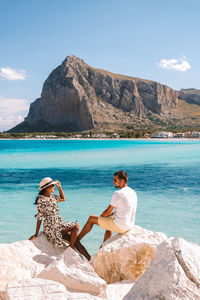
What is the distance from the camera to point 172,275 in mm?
2848

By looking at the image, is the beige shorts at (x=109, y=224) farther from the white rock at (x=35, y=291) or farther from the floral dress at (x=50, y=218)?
the white rock at (x=35, y=291)

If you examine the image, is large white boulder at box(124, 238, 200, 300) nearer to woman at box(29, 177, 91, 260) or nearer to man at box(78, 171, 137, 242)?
man at box(78, 171, 137, 242)

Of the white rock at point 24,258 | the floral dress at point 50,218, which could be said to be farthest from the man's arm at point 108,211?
the white rock at point 24,258

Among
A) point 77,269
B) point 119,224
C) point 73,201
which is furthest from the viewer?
point 73,201

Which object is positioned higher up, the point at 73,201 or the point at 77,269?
the point at 77,269

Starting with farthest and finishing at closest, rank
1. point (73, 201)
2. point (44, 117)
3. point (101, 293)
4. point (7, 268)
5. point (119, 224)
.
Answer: point (44, 117), point (73, 201), point (119, 224), point (7, 268), point (101, 293)

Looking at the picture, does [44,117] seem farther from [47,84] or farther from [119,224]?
[119,224]

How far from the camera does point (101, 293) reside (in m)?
3.47

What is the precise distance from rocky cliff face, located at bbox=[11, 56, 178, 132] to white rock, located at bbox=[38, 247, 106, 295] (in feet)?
505

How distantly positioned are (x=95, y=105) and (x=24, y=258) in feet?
548

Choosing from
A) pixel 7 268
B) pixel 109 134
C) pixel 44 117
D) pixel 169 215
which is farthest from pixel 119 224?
pixel 44 117

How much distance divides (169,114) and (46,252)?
18636cm

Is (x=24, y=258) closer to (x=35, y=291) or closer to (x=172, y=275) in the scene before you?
(x=35, y=291)

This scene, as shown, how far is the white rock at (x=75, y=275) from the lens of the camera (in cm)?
354
